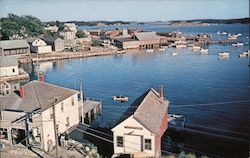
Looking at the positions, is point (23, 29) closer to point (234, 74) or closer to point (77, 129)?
point (234, 74)

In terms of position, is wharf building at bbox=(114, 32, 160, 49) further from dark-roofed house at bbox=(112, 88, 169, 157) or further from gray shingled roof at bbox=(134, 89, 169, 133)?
dark-roofed house at bbox=(112, 88, 169, 157)

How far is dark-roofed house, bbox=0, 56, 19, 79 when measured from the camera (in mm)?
56853

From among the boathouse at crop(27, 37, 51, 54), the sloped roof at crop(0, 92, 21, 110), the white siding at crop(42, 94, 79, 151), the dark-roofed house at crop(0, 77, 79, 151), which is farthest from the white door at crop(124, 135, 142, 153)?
the boathouse at crop(27, 37, 51, 54)

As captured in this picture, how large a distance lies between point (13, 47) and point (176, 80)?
4406 cm

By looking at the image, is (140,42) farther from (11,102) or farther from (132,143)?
(132,143)

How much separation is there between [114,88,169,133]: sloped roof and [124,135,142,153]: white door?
3.22 feet

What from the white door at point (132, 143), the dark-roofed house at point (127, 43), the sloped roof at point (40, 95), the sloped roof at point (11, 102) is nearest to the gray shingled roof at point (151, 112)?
the white door at point (132, 143)

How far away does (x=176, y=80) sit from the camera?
5619 centimetres

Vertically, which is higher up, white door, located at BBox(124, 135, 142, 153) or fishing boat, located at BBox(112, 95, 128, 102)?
white door, located at BBox(124, 135, 142, 153)

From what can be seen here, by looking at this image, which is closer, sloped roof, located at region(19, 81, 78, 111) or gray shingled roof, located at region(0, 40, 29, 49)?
sloped roof, located at region(19, 81, 78, 111)

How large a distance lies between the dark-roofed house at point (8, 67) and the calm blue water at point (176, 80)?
6026 millimetres

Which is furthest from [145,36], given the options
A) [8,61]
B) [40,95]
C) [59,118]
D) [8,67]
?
[40,95]

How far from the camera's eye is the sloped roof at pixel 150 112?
1998cm

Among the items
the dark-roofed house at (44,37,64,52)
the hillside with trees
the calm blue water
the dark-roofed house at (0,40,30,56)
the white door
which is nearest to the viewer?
the white door
